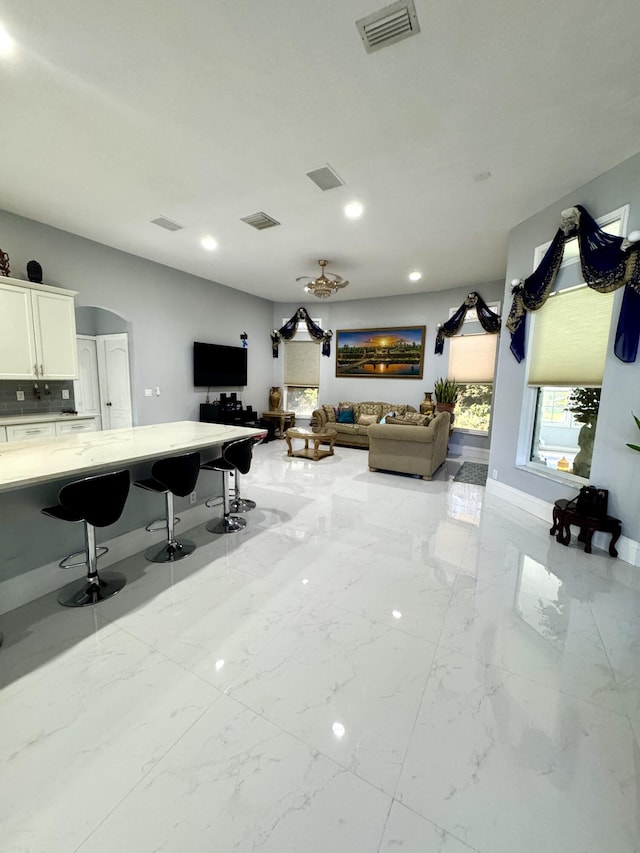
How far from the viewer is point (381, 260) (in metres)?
5.20

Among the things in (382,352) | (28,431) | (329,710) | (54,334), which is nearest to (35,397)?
(28,431)

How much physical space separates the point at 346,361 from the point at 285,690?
698cm

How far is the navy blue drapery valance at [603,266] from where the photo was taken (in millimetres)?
2746

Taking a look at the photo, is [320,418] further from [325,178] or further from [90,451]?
[90,451]

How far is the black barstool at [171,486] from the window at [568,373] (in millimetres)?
3634

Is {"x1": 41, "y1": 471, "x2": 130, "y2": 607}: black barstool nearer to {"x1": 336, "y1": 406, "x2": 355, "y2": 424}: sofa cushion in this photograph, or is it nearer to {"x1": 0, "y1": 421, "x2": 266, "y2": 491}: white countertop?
{"x1": 0, "y1": 421, "x2": 266, "y2": 491}: white countertop

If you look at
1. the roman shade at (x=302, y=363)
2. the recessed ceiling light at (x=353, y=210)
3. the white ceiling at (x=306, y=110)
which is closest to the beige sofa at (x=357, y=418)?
the roman shade at (x=302, y=363)

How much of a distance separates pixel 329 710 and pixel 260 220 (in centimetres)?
444

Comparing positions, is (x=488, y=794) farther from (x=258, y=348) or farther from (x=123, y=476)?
(x=258, y=348)

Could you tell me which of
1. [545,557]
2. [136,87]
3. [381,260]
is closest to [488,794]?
[545,557]

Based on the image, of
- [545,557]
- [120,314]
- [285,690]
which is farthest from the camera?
[120,314]

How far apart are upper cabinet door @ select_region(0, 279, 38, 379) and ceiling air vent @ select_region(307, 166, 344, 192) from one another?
338 centimetres

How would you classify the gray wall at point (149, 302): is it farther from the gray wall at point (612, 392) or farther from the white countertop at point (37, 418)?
the gray wall at point (612, 392)

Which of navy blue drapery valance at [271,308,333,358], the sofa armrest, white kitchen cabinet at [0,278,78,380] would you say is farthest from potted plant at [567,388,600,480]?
white kitchen cabinet at [0,278,78,380]
